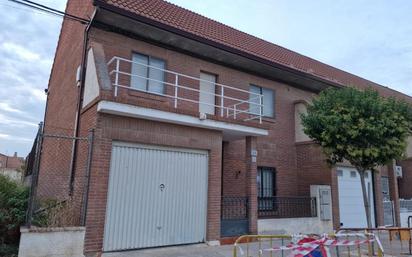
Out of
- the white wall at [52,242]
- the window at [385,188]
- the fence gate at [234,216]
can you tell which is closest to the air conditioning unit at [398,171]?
the window at [385,188]

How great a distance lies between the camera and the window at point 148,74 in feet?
36.4

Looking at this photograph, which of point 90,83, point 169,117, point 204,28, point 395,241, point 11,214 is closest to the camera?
point 11,214

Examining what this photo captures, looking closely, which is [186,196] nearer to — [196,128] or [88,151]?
[196,128]

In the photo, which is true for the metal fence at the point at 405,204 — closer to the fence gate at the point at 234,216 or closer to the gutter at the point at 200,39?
the gutter at the point at 200,39

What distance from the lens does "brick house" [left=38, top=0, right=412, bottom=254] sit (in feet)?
28.7

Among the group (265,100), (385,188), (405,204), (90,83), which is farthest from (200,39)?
(405,204)

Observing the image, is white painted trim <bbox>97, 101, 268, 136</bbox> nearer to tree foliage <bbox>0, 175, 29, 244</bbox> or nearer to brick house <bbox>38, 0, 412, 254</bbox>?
brick house <bbox>38, 0, 412, 254</bbox>

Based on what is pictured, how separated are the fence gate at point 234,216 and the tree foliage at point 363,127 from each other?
3.31m

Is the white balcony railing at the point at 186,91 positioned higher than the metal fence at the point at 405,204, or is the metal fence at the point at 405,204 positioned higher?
the white balcony railing at the point at 186,91

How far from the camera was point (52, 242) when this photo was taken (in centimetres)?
736

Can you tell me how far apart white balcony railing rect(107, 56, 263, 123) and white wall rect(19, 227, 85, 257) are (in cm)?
377

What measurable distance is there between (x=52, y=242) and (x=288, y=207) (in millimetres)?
9038

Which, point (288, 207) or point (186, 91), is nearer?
point (186, 91)

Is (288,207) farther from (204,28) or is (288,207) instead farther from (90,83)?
(90,83)
